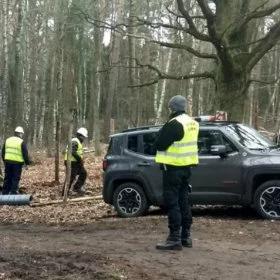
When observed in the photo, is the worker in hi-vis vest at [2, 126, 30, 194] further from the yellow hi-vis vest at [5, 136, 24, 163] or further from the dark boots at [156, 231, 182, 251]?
the dark boots at [156, 231, 182, 251]

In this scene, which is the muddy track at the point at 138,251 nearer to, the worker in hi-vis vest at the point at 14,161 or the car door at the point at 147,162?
the car door at the point at 147,162

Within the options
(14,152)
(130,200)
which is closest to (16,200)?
(14,152)

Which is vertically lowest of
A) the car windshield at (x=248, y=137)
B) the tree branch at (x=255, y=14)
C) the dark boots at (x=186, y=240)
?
the dark boots at (x=186, y=240)

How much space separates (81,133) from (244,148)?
21.0 feet

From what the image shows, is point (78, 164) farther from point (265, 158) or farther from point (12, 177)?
point (265, 158)

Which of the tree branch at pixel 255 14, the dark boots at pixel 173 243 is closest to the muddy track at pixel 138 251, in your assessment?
the dark boots at pixel 173 243

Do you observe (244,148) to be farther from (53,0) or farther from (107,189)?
(53,0)

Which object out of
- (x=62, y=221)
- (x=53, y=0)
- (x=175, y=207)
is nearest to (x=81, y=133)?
(x=62, y=221)

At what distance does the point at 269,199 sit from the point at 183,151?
3.25 meters

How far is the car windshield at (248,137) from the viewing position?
11.7 metres

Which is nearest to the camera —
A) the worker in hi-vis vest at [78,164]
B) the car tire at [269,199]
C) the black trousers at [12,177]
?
the car tire at [269,199]

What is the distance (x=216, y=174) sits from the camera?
11688 mm

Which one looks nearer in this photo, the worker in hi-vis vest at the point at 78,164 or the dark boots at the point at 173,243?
the dark boots at the point at 173,243

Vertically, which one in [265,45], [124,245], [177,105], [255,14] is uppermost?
[255,14]
